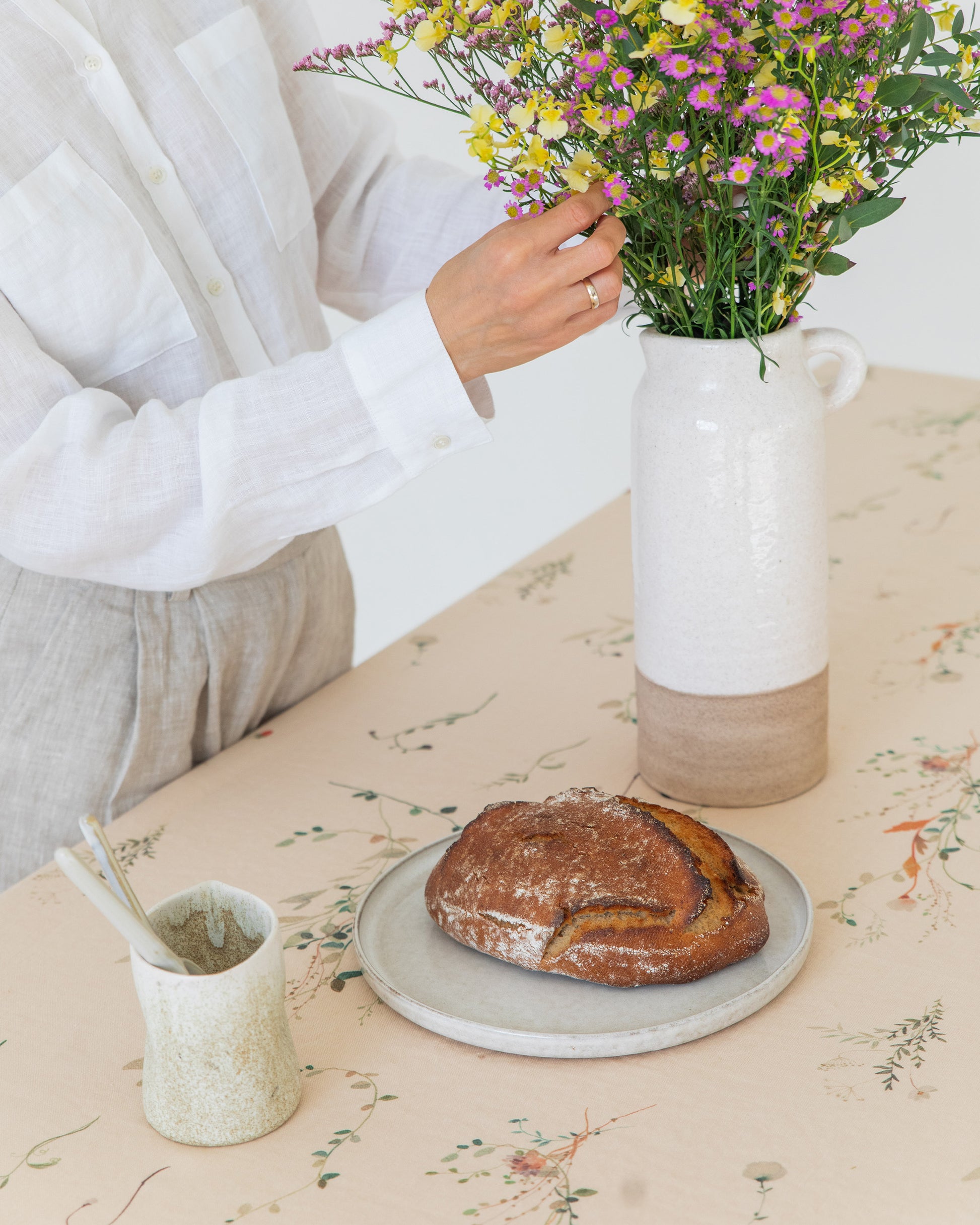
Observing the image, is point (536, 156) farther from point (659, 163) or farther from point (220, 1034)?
point (220, 1034)

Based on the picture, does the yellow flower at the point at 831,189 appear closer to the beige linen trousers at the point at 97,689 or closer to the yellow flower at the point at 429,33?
the yellow flower at the point at 429,33

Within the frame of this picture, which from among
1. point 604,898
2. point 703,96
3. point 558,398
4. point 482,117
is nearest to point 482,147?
point 482,117

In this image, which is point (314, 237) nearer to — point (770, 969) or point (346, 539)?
point (770, 969)

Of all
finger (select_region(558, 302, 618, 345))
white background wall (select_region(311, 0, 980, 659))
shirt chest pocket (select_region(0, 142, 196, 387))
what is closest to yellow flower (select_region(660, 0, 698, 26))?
finger (select_region(558, 302, 618, 345))

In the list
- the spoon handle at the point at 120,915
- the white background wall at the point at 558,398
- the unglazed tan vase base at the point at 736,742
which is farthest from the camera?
the white background wall at the point at 558,398

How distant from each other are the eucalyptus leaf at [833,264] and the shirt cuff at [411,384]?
9.2 inches

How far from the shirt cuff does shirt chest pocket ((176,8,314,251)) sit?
335mm

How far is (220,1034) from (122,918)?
0.07 m

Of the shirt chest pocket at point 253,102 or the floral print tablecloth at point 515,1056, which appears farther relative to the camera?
the shirt chest pocket at point 253,102

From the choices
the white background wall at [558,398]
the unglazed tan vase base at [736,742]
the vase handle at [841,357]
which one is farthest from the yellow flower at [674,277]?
the white background wall at [558,398]

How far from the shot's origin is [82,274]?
0.96 meters

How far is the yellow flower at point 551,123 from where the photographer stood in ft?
2.15

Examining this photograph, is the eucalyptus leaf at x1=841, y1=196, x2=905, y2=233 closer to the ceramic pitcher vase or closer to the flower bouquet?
the flower bouquet

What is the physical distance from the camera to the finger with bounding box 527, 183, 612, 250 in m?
0.74
